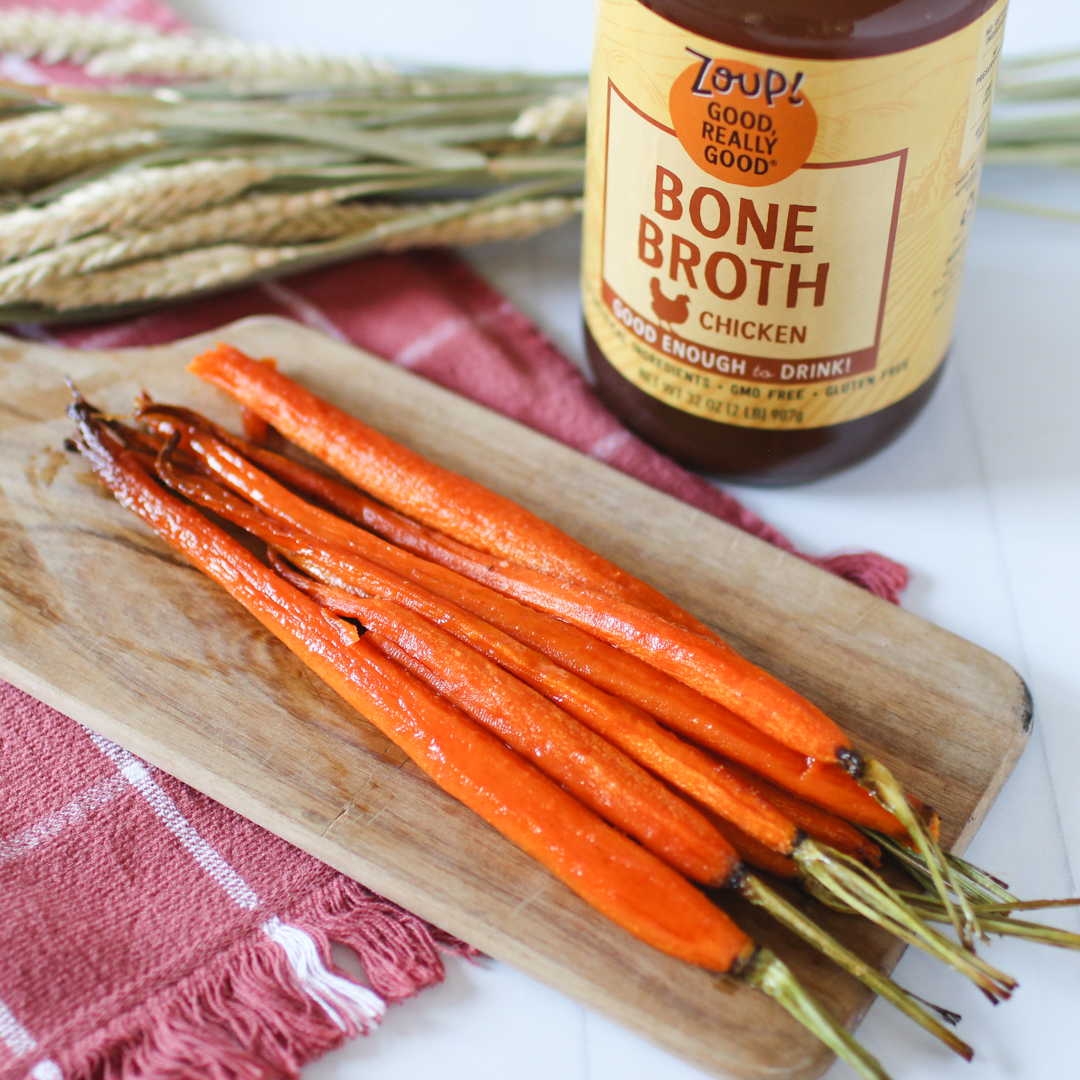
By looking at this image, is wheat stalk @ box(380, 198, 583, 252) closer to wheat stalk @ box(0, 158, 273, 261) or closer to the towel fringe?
wheat stalk @ box(0, 158, 273, 261)

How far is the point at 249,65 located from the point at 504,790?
117 centimetres

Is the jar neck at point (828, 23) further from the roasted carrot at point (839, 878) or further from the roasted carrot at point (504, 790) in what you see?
the roasted carrot at point (504, 790)

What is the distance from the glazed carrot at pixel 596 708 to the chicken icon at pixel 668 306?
368mm

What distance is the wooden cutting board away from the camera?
0.93 metres

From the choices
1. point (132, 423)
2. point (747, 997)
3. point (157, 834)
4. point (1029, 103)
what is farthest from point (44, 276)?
point (1029, 103)

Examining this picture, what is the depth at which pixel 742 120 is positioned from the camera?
39.6 inches

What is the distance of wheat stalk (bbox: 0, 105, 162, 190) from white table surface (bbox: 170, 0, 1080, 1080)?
501mm

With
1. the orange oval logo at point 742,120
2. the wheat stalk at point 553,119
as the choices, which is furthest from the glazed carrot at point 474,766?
the wheat stalk at point 553,119

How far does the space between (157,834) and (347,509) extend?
1.22ft

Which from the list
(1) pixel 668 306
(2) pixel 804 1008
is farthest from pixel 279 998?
(1) pixel 668 306

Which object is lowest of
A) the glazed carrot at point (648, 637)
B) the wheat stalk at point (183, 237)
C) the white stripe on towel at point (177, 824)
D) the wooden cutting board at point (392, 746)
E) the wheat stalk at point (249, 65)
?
the white stripe on towel at point (177, 824)

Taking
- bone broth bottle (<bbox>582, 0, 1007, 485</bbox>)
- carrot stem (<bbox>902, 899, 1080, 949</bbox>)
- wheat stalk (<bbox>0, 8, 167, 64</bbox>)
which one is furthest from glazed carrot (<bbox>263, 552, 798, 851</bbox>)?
wheat stalk (<bbox>0, 8, 167, 64</bbox>)

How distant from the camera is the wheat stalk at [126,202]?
55.2 inches

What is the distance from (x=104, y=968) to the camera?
0.96 m
